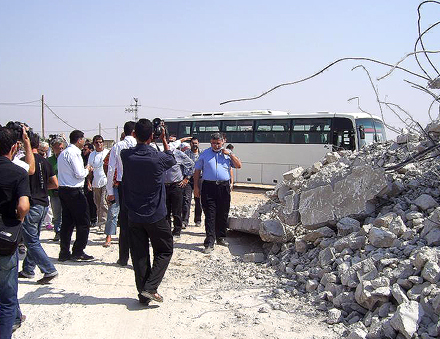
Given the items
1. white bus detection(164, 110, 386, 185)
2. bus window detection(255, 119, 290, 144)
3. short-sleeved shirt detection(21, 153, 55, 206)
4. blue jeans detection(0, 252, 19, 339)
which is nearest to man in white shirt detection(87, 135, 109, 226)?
short-sleeved shirt detection(21, 153, 55, 206)

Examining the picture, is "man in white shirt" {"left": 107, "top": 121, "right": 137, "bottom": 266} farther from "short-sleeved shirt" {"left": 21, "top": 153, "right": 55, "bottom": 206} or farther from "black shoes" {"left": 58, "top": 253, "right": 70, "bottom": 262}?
"short-sleeved shirt" {"left": 21, "top": 153, "right": 55, "bottom": 206}

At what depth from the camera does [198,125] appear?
20.8m

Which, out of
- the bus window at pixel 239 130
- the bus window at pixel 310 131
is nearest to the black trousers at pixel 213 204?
the bus window at pixel 310 131

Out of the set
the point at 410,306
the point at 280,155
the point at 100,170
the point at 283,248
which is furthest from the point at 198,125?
the point at 410,306

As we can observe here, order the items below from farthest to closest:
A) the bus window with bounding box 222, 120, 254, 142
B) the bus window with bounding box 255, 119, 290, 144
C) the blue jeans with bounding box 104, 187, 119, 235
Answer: the bus window with bounding box 222, 120, 254, 142 → the bus window with bounding box 255, 119, 290, 144 → the blue jeans with bounding box 104, 187, 119, 235

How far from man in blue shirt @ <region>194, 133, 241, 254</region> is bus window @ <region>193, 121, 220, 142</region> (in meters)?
12.9

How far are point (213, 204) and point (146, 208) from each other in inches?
98.6

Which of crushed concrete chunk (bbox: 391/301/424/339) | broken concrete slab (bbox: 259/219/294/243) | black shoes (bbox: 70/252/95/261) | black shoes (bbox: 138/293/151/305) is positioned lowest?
black shoes (bbox: 70/252/95/261)

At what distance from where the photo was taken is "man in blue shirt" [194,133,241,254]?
701cm

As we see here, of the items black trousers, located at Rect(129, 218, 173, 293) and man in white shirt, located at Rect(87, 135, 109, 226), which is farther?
→ man in white shirt, located at Rect(87, 135, 109, 226)

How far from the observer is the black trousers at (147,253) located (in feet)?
15.4

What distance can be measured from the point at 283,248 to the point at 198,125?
1486 cm

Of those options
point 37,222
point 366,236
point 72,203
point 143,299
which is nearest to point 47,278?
point 37,222

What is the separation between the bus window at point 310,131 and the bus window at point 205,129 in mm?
3757
